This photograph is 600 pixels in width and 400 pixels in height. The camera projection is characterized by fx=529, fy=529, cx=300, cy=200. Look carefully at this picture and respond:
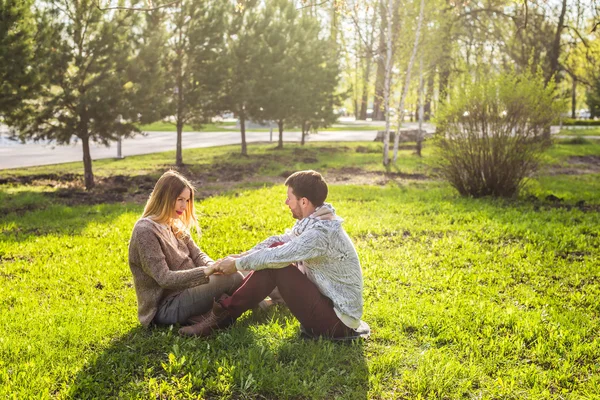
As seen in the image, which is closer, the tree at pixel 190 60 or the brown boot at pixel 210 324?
the brown boot at pixel 210 324

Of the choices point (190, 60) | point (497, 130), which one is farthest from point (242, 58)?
point (497, 130)

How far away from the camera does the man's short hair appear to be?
13.4 ft

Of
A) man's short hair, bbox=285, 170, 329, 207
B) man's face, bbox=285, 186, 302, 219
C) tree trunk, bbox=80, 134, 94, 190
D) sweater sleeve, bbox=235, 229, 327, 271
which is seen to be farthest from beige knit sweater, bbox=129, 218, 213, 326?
tree trunk, bbox=80, 134, 94, 190

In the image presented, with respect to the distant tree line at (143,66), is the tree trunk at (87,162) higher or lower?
lower

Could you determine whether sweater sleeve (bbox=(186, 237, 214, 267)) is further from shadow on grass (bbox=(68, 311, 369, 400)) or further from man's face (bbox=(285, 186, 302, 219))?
man's face (bbox=(285, 186, 302, 219))

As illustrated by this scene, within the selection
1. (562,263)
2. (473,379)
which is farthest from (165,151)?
(473,379)

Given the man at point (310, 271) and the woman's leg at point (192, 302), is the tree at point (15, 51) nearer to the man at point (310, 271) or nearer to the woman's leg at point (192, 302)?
the woman's leg at point (192, 302)

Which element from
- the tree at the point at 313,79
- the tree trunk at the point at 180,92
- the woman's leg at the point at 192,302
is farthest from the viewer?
the tree at the point at 313,79

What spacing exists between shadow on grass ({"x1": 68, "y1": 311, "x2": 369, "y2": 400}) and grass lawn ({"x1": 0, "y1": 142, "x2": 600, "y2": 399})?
1cm

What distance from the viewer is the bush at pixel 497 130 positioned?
9852 mm

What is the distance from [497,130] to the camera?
10023 millimetres

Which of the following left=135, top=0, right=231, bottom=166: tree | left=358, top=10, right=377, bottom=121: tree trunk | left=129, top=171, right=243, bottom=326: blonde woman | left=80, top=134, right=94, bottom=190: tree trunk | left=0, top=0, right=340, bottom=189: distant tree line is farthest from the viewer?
left=358, top=10, right=377, bottom=121: tree trunk

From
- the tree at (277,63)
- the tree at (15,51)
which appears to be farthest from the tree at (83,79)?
the tree at (277,63)

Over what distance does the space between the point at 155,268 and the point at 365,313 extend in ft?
6.66
